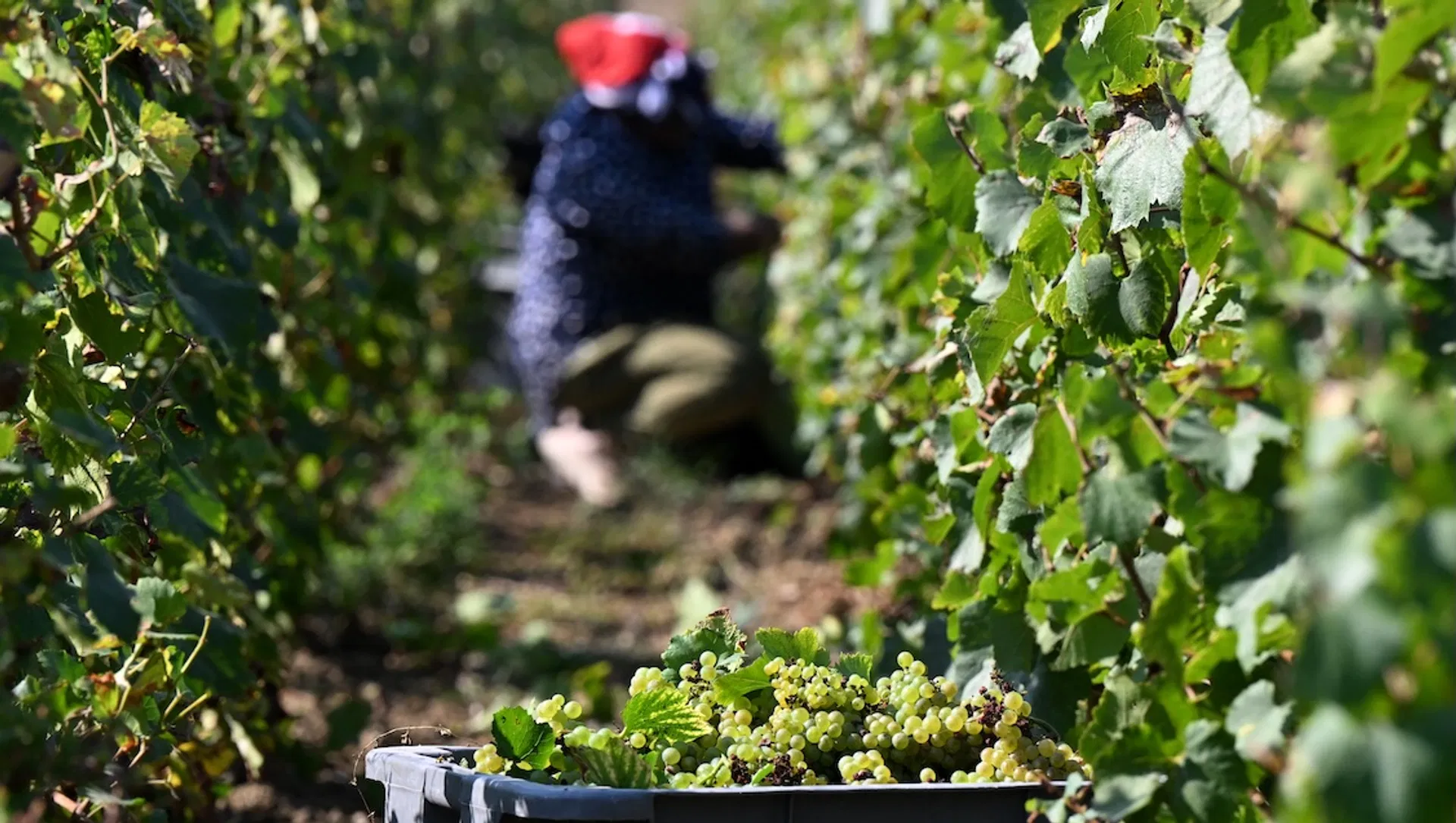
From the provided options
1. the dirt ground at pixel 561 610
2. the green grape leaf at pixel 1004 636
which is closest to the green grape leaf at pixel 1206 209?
the green grape leaf at pixel 1004 636

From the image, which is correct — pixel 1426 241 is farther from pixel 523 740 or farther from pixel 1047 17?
pixel 523 740

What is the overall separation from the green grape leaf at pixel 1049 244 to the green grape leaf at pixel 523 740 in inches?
30.3

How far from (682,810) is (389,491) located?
4.82 m

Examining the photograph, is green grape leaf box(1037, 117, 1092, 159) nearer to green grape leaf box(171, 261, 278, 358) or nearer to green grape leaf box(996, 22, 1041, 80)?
green grape leaf box(996, 22, 1041, 80)

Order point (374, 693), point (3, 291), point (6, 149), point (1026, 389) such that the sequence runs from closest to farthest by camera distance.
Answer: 1. point (3, 291)
2. point (6, 149)
3. point (1026, 389)
4. point (374, 693)

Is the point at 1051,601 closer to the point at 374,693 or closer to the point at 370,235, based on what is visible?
the point at 374,693

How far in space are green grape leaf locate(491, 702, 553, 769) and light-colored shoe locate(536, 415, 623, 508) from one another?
168 inches

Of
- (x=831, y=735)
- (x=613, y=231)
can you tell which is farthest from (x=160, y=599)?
(x=613, y=231)

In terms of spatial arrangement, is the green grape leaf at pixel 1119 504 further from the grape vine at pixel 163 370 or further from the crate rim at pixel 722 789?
the grape vine at pixel 163 370

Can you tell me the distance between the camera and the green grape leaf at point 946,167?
6.61ft

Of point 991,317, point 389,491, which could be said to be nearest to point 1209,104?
point 991,317

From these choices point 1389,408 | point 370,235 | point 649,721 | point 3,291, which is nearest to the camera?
point 1389,408

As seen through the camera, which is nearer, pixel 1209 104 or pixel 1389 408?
pixel 1389 408

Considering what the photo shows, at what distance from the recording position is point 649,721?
64.0 inches
